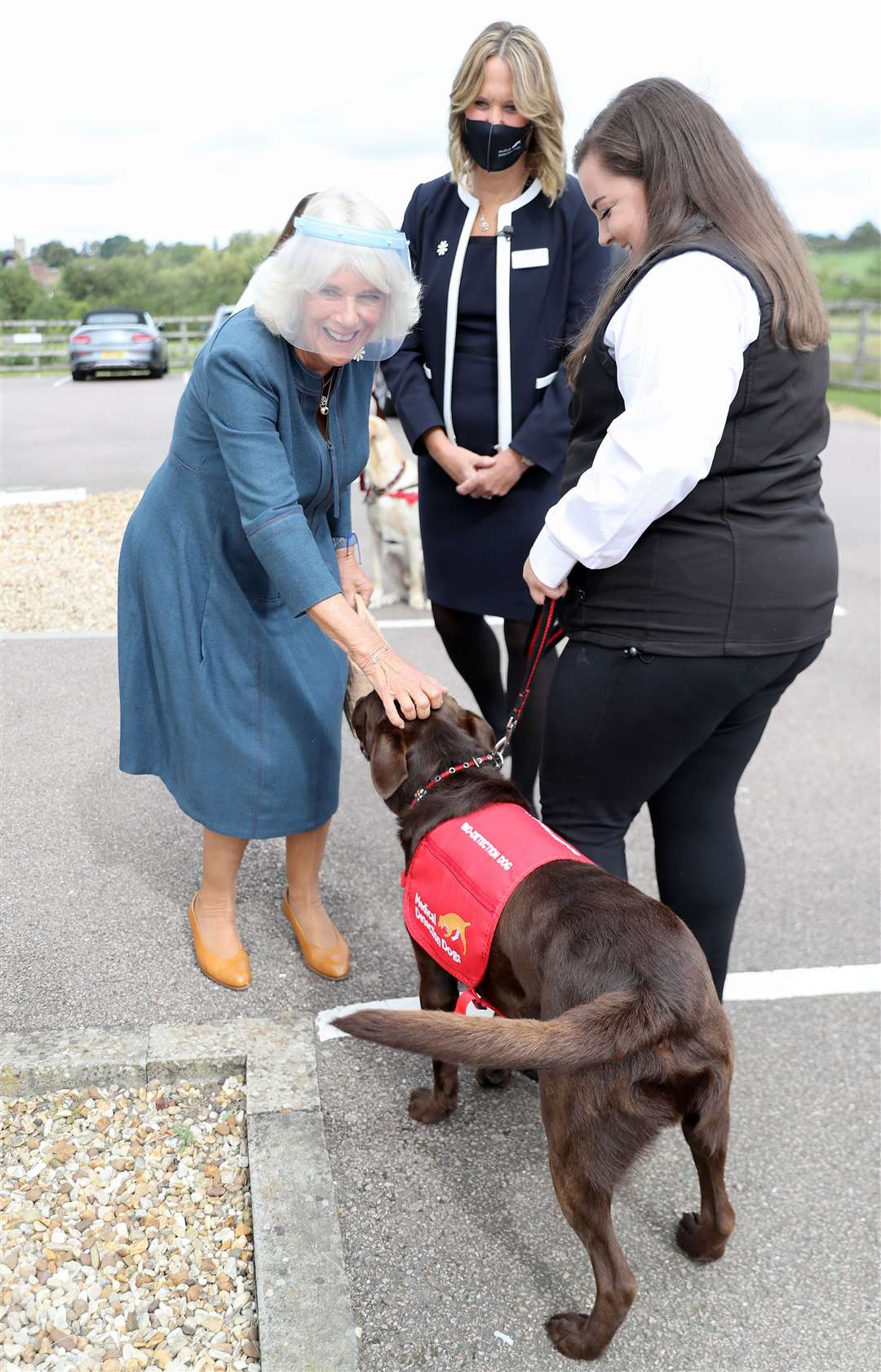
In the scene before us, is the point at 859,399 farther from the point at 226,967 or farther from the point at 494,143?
the point at 226,967

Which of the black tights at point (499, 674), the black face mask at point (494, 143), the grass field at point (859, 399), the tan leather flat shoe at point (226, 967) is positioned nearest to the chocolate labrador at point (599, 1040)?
the tan leather flat shoe at point (226, 967)

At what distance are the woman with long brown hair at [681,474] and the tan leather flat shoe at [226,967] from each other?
1.19 m

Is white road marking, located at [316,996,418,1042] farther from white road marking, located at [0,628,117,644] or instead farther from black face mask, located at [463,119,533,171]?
white road marking, located at [0,628,117,644]

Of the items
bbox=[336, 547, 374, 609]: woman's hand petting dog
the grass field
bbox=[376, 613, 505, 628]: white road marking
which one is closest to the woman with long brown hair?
bbox=[336, 547, 374, 609]: woman's hand petting dog

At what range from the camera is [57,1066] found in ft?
8.57

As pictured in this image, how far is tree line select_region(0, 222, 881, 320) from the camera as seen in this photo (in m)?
8.52

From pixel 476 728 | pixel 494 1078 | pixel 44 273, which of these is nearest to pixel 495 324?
pixel 476 728

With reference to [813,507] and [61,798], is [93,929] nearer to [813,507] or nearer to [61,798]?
[61,798]

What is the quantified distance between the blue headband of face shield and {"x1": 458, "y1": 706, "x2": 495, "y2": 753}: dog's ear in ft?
3.59

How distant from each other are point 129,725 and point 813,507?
1.82m

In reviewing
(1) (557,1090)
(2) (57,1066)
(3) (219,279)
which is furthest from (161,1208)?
(3) (219,279)

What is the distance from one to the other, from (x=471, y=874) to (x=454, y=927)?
0.43 ft

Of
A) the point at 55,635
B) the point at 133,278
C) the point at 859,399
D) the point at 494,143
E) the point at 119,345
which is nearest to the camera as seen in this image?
the point at 494,143

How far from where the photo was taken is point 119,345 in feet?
72.1
